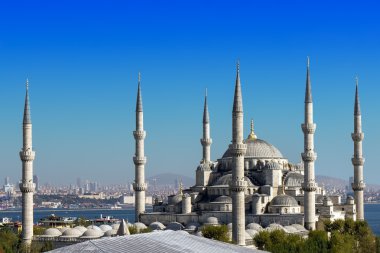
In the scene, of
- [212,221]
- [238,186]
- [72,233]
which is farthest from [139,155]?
[238,186]

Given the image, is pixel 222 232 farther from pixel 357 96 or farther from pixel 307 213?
pixel 357 96

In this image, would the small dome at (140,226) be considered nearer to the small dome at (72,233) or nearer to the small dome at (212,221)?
the small dome at (72,233)

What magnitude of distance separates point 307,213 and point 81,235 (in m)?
13.6

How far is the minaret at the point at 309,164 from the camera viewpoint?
48.9 m

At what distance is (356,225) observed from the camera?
48.4 metres

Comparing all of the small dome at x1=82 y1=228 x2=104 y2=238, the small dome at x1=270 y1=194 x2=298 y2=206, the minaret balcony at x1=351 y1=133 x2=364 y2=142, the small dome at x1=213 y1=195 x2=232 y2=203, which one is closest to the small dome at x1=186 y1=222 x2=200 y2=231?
the small dome at x1=213 y1=195 x2=232 y2=203

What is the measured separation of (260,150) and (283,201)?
7.10 meters

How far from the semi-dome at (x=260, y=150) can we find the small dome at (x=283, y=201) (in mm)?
5944

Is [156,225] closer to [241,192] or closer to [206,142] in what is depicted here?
[206,142]

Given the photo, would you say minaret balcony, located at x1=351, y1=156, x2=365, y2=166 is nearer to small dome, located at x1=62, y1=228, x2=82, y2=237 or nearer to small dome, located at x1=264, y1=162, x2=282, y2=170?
small dome, located at x1=264, y1=162, x2=282, y2=170

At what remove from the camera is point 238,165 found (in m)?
42.6

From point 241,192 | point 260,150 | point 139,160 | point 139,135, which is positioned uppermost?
point 139,135

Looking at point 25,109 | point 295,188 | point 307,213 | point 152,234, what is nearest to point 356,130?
point 295,188

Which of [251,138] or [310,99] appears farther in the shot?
[251,138]
